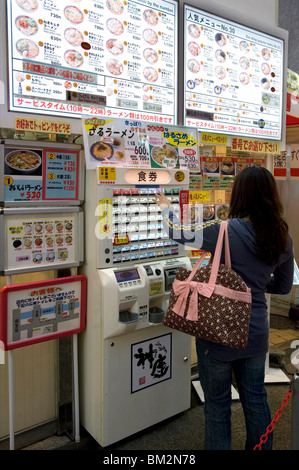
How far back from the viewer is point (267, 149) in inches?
145

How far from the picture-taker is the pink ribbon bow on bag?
2.00 m

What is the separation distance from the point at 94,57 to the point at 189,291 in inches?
64.5

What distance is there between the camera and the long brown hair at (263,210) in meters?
1.99

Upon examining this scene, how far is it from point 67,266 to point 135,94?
4.24ft

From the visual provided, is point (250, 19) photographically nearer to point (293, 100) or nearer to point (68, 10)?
point (293, 100)

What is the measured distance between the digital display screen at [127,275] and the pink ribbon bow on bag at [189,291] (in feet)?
1.77

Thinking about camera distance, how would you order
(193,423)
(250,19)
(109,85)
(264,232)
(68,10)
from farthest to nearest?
(250,19) < (193,423) < (109,85) < (68,10) < (264,232)

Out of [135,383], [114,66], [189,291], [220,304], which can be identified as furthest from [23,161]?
[135,383]

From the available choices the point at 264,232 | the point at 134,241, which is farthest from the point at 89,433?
the point at 264,232

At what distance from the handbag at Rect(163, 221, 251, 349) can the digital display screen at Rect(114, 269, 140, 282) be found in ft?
2.11

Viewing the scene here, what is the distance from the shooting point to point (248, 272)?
205 cm

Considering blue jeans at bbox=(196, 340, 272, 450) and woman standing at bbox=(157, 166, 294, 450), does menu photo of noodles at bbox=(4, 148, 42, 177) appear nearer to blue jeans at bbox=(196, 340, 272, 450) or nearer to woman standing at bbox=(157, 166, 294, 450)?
woman standing at bbox=(157, 166, 294, 450)

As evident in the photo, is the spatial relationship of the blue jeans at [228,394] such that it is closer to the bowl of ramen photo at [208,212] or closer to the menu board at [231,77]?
the bowl of ramen photo at [208,212]

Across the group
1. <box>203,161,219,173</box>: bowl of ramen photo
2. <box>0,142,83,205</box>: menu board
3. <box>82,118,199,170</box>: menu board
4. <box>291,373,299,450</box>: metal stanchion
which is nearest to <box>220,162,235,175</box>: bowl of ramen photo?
<box>203,161,219,173</box>: bowl of ramen photo
